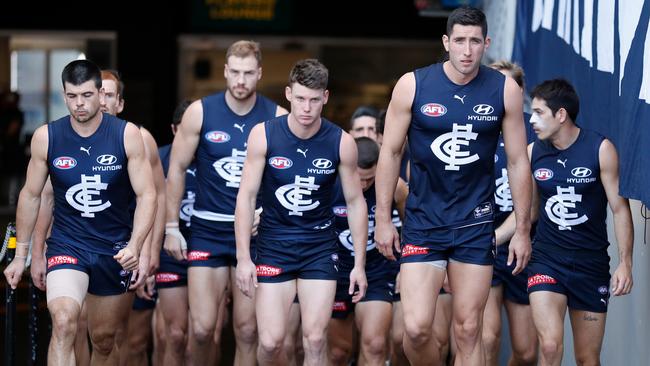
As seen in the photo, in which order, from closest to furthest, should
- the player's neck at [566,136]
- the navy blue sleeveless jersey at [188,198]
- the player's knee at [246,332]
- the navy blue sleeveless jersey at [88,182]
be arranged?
the player's neck at [566,136], the navy blue sleeveless jersey at [88,182], the player's knee at [246,332], the navy blue sleeveless jersey at [188,198]

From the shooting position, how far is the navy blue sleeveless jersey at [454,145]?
728 centimetres

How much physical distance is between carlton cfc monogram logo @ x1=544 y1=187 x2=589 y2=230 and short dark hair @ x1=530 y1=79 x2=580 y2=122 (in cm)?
51

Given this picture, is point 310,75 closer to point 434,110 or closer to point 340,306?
point 434,110

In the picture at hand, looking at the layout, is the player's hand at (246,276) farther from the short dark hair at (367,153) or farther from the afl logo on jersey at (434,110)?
the afl logo on jersey at (434,110)

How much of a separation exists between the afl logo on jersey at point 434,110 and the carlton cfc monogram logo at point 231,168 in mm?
2070

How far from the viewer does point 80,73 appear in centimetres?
789

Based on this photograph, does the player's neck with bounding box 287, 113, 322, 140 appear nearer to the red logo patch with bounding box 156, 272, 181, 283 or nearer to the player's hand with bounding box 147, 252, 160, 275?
the player's hand with bounding box 147, 252, 160, 275

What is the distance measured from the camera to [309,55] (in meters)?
21.9

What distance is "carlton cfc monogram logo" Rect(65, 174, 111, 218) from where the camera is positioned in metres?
8.08

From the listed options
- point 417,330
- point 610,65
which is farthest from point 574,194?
point 417,330

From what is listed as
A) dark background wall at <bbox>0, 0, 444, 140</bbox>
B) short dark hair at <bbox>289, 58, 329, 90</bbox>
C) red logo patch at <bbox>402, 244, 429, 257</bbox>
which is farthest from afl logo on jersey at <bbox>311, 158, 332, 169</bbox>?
dark background wall at <bbox>0, 0, 444, 140</bbox>

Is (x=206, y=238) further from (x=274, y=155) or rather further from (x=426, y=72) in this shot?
(x=426, y=72)

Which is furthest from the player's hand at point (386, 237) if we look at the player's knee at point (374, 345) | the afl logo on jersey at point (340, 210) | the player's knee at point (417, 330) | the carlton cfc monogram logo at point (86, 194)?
the carlton cfc monogram logo at point (86, 194)

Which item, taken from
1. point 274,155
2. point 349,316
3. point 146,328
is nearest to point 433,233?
point 274,155
